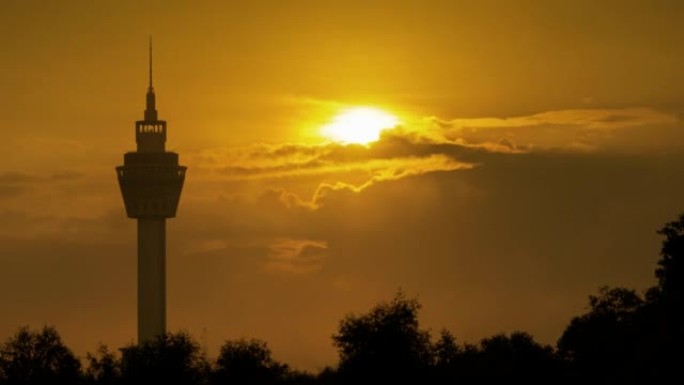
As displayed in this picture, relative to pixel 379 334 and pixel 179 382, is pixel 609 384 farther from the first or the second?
pixel 179 382

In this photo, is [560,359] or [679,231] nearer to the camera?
[679,231]

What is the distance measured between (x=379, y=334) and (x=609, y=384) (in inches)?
1416

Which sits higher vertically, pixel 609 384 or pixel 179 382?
pixel 179 382

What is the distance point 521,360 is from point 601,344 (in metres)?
17.3

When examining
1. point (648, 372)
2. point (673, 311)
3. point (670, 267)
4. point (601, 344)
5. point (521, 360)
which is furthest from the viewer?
point (521, 360)

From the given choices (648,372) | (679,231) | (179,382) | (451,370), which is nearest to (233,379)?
(179,382)

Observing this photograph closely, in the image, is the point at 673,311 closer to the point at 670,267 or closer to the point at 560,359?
the point at 670,267

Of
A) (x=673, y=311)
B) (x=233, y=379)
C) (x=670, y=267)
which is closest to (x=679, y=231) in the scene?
(x=670, y=267)

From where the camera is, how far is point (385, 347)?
595ft

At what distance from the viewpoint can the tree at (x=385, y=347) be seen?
582ft

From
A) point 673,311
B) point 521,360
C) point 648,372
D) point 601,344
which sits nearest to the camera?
point 648,372

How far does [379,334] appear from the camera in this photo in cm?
18212

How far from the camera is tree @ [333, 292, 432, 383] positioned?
17738cm

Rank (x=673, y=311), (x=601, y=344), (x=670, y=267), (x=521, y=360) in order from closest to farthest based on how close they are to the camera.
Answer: (x=673, y=311) → (x=670, y=267) → (x=601, y=344) → (x=521, y=360)
